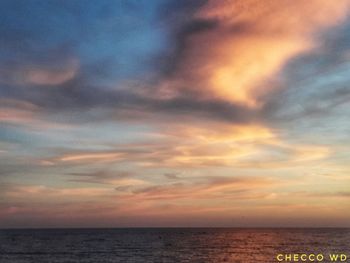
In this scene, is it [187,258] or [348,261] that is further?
[187,258]

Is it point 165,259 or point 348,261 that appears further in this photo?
point 165,259

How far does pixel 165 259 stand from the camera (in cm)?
11019


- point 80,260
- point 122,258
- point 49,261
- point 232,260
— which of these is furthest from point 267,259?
point 49,261

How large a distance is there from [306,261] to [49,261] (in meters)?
57.9

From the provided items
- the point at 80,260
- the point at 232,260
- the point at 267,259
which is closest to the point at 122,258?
the point at 80,260

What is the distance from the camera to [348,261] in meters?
98.2

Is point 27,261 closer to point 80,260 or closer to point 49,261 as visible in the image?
point 49,261

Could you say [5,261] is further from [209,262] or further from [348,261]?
[348,261]

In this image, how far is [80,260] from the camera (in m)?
108

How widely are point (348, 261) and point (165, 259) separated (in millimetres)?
41318

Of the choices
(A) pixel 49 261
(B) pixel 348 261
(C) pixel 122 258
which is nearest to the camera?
(B) pixel 348 261

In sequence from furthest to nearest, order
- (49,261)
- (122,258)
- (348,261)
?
1. (122,258)
2. (49,261)
3. (348,261)

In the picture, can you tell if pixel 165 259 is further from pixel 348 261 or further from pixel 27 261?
pixel 348 261

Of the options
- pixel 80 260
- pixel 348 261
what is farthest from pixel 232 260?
pixel 80 260
